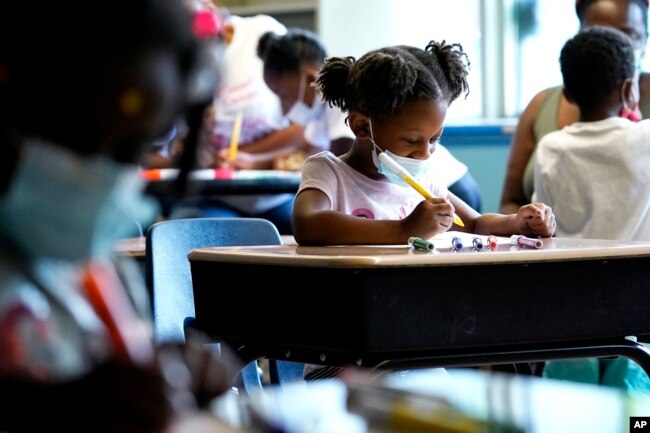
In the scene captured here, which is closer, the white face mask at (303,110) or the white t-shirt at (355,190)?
the white t-shirt at (355,190)

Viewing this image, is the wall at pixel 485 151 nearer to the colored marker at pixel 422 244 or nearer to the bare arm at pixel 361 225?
the bare arm at pixel 361 225

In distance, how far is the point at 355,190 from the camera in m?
2.29

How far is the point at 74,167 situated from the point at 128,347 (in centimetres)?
12

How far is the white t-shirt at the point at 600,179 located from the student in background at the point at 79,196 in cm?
230

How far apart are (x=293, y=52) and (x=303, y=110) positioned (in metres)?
0.26

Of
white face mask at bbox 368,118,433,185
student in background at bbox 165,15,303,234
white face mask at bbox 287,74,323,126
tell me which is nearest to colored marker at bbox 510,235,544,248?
white face mask at bbox 368,118,433,185

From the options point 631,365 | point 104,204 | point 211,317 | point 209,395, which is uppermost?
point 104,204

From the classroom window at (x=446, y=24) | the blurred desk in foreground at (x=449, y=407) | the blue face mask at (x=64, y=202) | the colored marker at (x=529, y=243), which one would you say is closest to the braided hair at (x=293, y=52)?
the classroom window at (x=446, y=24)

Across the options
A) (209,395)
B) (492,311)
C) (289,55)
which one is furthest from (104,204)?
(289,55)

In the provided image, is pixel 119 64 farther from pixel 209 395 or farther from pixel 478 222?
pixel 478 222

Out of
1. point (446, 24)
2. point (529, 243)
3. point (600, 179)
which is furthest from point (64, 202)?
point (446, 24)

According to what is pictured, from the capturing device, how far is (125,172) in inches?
27.6

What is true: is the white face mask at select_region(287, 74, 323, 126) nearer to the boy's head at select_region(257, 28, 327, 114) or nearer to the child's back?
the boy's head at select_region(257, 28, 327, 114)

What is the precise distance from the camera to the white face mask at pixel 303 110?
4922 millimetres
